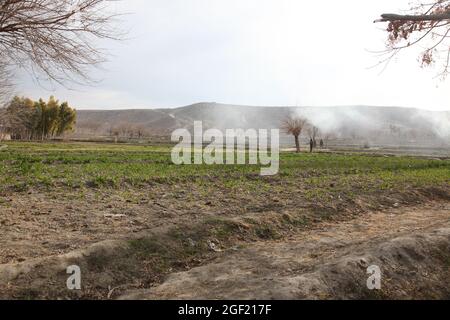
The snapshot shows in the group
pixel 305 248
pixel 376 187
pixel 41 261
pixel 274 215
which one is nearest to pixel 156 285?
pixel 41 261

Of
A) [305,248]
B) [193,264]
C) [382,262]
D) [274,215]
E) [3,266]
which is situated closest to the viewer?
[3,266]

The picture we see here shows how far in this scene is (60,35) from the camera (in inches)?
241

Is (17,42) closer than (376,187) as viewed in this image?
Yes

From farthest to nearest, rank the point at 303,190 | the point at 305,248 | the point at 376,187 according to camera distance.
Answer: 1. the point at 376,187
2. the point at 303,190
3. the point at 305,248

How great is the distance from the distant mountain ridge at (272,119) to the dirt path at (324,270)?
4677 inches

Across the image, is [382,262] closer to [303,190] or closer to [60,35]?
[60,35]

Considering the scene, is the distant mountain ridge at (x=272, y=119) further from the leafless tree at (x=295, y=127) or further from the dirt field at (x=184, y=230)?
the dirt field at (x=184, y=230)

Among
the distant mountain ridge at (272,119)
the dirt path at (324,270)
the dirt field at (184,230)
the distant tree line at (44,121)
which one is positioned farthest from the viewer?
the distant mountain ridge at (272,119)

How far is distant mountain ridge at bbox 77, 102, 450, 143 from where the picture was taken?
13612cm

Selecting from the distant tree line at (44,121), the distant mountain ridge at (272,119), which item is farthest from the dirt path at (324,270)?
the distant mountain ridge at (272,119)

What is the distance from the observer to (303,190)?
12.4 m

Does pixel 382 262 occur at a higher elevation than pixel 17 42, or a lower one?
lower

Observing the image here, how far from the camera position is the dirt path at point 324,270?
4.62m
